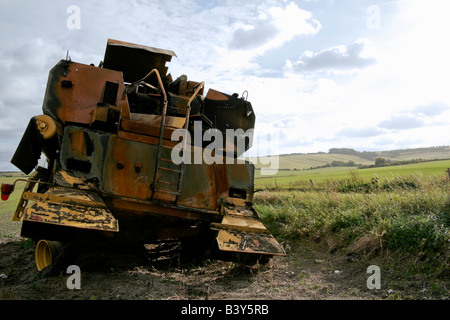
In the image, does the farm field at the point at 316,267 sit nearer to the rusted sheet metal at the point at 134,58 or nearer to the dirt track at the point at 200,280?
the dirt track at the point at 200,280

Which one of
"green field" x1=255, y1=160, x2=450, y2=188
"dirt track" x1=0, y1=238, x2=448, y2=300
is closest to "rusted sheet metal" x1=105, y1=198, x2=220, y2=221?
"dirt track" x1=0, y1=238, x2=448, y2=300

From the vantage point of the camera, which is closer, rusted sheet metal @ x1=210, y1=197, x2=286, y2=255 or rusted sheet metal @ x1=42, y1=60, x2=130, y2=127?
rusted sheet metal @ x1=210, y1=197, x2=286, y2=255

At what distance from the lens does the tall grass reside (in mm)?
5059

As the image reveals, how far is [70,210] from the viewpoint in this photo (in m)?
4.05

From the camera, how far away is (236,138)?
6445mm

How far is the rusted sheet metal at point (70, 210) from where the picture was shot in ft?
12.6

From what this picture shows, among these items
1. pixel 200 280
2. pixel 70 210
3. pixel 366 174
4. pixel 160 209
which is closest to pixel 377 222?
pixel 200 280

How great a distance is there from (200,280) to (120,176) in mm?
1727

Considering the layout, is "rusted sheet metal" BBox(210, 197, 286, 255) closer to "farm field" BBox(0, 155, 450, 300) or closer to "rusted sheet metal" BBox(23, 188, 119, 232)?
"farm field" BBox(0, 155, 450, 300)

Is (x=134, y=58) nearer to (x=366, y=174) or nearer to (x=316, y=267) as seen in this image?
(x=316, y=267)

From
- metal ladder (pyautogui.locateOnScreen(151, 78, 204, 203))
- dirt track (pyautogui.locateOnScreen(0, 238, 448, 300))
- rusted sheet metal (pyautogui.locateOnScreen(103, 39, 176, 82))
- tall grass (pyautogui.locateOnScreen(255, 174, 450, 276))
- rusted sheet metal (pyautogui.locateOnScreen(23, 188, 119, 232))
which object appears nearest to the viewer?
rusted sheet metal (pyautogui.locateOnScreen(23, 188, 119, 232))

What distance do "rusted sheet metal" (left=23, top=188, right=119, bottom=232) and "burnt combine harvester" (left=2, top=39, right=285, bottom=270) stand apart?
1 cm

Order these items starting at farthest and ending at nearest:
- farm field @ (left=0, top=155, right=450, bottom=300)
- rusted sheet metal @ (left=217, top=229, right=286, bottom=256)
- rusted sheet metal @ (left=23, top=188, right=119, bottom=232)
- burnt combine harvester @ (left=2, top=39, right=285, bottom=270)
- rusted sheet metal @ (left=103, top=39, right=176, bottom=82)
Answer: rusted sheet metal @ (left=103, top=39, right=176, bottom=82)
rusted sheet metal @ (left=217, top=229, right=286, bottom=256)
burnt combine harvester @ (left=2, top=39, right=285, bottom=270)
farm field @ (left=0, top=155, right=450, bottom=300)
rusted sheet metal @ (left=23, top=188, right=119, bottom=232)
